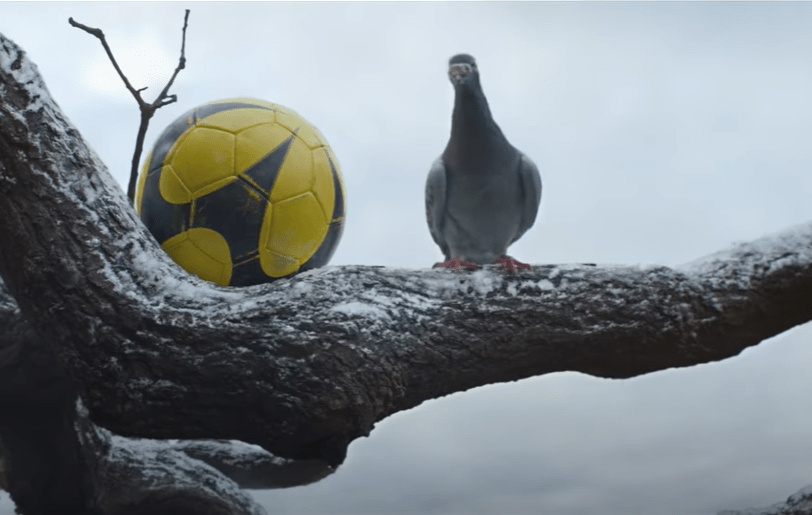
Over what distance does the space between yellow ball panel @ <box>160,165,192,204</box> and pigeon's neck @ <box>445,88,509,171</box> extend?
95 centimetres

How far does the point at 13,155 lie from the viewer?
2.00 meters

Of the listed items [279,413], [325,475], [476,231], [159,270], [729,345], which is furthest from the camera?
[325,475]

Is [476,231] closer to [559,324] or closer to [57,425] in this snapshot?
[559,324]

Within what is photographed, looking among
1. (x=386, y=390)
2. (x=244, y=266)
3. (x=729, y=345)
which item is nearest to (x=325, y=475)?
(x=244, y=266)

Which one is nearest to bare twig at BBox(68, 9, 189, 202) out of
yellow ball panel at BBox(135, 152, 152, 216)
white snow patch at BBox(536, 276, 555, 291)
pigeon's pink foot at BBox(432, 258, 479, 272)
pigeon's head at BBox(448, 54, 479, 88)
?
yellow ball panel at BBox(135, 152, 152, 216)

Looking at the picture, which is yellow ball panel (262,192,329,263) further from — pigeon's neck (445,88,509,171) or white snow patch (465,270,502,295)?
white snow patch (465,270,502,295)

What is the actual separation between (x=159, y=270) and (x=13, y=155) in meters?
0.46

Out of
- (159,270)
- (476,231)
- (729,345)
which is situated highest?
(476,231)

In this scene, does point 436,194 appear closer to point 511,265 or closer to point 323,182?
point 323,182

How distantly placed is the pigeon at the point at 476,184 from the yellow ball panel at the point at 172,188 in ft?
2.97

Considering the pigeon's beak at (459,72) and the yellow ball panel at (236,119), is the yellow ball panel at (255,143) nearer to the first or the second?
the yellow ball panel at (236,119)

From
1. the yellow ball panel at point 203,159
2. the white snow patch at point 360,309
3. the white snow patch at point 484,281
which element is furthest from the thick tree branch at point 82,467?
the white snow patch at point 484,281

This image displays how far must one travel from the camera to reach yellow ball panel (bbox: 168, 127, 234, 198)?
2629 mm

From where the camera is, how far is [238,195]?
261 centimetres
